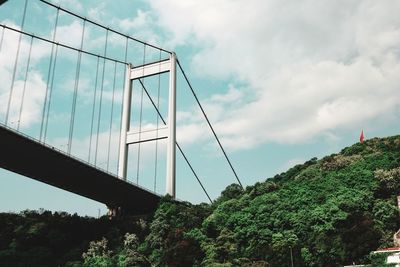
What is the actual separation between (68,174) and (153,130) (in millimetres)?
12237

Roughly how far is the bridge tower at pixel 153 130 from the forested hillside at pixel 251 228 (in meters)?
4.91

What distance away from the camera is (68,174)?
57312mm

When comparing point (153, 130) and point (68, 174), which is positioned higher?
point (153, 130)

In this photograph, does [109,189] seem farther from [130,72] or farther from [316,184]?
[316,184]

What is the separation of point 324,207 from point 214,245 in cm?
1107

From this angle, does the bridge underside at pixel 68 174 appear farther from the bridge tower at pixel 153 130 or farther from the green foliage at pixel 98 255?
the green foliage at pixel 98 255

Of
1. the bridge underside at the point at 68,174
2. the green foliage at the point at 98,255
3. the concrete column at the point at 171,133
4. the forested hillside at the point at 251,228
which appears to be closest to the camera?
the forested hillside at the point at 251,228

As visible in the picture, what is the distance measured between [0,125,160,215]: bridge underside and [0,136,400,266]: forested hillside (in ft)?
12.0

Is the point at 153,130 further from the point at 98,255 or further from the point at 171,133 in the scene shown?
the point at 98,255

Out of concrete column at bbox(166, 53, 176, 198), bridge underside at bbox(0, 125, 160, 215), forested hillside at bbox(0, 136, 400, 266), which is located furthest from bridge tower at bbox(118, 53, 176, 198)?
forested hillside at bbox(0, 136, 400, 266)

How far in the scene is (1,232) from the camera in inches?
2290

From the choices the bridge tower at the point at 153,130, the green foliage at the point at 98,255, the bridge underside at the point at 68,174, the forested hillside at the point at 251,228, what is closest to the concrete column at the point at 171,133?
the bridge tower at the point at 153,130

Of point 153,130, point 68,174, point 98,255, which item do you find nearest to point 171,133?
point 153,130

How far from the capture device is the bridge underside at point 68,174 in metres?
49.5
